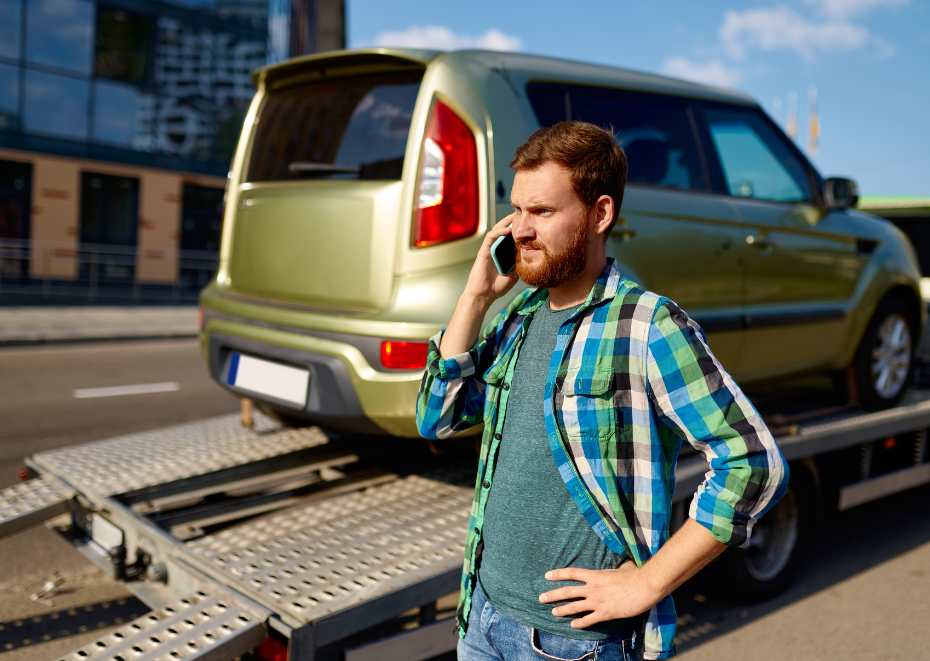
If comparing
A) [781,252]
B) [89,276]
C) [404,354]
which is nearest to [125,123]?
[89,276]

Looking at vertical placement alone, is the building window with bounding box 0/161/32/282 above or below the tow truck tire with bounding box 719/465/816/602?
above

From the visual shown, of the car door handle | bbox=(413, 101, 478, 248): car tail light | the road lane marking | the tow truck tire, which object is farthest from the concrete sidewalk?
the tow truck tire

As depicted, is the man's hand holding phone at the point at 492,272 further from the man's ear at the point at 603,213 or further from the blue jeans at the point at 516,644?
the blue jeans at the point at 516,644

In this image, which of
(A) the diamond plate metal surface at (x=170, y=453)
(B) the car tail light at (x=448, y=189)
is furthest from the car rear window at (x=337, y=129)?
(A) the diamond plate metal surface at (x=170, y=453)

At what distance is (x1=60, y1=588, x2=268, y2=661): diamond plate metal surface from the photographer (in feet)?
6.18

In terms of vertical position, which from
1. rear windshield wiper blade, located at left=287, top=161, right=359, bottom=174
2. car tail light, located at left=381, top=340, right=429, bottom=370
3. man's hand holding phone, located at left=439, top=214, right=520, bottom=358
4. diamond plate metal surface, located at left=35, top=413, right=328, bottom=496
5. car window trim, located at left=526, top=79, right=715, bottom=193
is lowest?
diamond plate metal surface, located at left=35, top=413, right=328, bottom=496

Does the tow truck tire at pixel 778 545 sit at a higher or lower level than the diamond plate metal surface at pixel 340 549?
lower

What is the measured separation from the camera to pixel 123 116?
1920 cm

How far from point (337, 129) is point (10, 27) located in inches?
712

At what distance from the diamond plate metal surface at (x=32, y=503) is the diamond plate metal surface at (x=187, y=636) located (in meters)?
A: 0.87

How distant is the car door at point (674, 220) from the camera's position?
10.9ft

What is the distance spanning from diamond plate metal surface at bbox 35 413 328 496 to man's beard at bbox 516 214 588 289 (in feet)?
6.84

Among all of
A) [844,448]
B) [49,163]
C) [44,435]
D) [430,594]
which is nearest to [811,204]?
[844,448]

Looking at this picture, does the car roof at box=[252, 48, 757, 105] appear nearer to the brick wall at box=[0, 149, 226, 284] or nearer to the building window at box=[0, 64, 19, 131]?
the brick wall at box=[0, 149, 226, 284]
